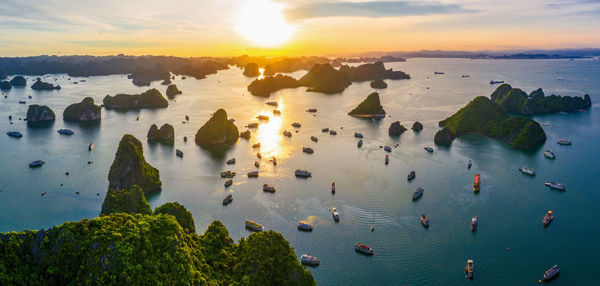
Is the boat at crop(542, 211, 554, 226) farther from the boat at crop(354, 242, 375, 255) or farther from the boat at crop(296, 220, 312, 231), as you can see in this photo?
the boat at crop(296, 220, 312, 231)

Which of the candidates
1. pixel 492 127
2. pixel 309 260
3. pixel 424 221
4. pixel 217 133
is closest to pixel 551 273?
pixel 424 221

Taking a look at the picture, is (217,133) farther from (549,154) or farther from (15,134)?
(549,154)

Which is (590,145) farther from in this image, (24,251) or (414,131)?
(24,251)

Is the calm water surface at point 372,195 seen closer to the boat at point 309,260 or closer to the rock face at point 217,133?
the boat at point 309,260

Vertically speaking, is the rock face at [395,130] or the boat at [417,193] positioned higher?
the rock face at [395,130]

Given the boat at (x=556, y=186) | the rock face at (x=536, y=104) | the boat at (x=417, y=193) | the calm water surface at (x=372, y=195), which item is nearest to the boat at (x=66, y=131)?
the calm water surface at (x=372, y=195)

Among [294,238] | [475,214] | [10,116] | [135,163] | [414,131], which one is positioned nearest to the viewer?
[294,238]

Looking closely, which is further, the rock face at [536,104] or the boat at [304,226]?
the rock face at [536,104]

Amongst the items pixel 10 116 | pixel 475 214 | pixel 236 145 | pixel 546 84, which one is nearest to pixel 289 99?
pixel 236 145
